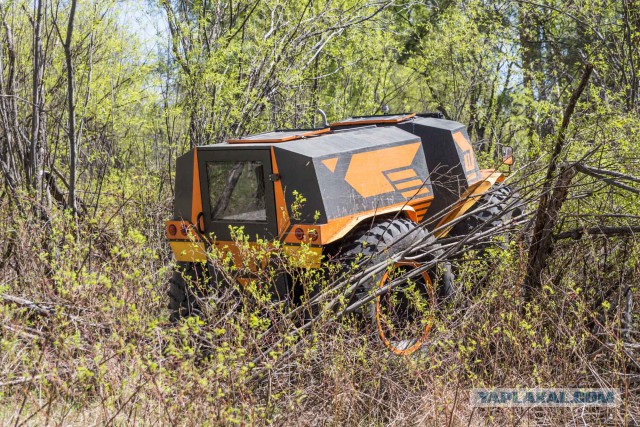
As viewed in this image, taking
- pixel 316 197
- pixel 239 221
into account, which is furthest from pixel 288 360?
pixel 239 221

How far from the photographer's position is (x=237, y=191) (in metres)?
5.93

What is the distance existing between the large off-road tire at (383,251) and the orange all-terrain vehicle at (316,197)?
0.4 inches

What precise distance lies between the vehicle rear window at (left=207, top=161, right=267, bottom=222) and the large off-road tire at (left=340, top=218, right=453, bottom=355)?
0.72 metres

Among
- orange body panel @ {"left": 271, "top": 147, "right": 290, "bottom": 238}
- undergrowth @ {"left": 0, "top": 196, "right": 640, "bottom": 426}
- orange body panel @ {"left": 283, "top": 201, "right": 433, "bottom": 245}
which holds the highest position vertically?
orange body panel @ {"left": 271, "top": 147, "right": 290, "bottom": 238}

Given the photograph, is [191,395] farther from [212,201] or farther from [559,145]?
[559,145]

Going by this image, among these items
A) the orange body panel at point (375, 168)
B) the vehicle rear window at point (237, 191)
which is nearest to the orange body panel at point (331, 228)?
the orange body panel at point (375, 168)

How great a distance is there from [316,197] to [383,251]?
641mm

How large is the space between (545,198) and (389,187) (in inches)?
51.0

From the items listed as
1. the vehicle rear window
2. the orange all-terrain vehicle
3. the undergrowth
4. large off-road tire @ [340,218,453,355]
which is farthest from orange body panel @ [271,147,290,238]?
the undergrowth

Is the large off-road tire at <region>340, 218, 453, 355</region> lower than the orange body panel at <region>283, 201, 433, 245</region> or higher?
lower

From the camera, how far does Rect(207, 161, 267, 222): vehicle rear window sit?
5816 mm

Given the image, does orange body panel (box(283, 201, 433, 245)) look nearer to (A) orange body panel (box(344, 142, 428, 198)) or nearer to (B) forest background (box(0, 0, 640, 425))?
(A) orange body panel (box(344, 142, 428, 198))

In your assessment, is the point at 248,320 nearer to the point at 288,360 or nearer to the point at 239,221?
the point at 288,360

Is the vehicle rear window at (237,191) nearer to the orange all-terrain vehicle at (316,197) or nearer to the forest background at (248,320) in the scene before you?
the orange all-terrain vehicle at (316,197)
